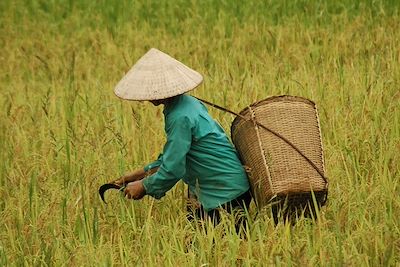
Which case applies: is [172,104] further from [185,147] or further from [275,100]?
[275,100]

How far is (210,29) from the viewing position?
6.97 m

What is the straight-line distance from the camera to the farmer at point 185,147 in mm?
3285

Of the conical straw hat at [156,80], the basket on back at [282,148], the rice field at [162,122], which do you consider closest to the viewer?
the rice field at [162,122]

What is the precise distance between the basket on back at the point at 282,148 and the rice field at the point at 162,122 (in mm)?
123

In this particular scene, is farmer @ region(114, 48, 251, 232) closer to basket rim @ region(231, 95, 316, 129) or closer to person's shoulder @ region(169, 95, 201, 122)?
person's shoulder @ region(169, 95, 201, 122)

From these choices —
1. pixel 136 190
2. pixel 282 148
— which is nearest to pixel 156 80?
pixel 136 190

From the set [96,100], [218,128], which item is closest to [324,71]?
[96,100]

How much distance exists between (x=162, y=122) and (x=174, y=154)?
1455mm

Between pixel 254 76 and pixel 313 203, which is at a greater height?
pixel 254 76

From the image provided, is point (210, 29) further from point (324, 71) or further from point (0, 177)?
point (0, 177)

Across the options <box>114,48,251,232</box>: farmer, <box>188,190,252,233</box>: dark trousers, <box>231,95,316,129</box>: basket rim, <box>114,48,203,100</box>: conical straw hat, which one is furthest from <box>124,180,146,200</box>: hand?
<box>231,95,316,129</box>: basket rim

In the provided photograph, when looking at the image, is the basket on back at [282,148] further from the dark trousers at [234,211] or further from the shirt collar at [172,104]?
the shirt collar at [172,104]

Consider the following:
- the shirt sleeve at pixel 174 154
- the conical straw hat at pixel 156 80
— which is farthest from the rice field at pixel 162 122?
the conical straw hat at pixel 156 80

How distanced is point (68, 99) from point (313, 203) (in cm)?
230
